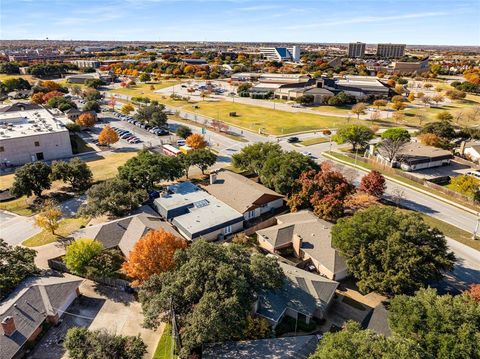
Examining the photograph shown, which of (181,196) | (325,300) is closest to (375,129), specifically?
(181,196)

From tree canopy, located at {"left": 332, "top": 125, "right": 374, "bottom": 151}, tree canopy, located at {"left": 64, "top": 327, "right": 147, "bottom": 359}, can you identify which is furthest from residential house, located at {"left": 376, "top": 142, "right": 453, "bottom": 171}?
tree canopy, located at {"left": 64, "top": 327, "right": 147, "bottom": 359}

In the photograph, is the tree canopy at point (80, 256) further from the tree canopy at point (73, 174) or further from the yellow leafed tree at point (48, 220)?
the tree canopy at point (73, 174)

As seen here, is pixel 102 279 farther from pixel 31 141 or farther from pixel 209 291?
pixel 31 141

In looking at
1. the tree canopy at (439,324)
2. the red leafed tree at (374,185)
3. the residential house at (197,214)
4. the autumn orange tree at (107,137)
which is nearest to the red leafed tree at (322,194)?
the red leafed tree at (374,185)

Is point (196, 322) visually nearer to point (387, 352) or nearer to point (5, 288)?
point (387, 352)

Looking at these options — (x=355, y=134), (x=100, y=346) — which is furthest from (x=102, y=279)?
(x=355, y=134)

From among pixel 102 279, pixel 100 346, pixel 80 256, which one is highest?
pixel 100 346
